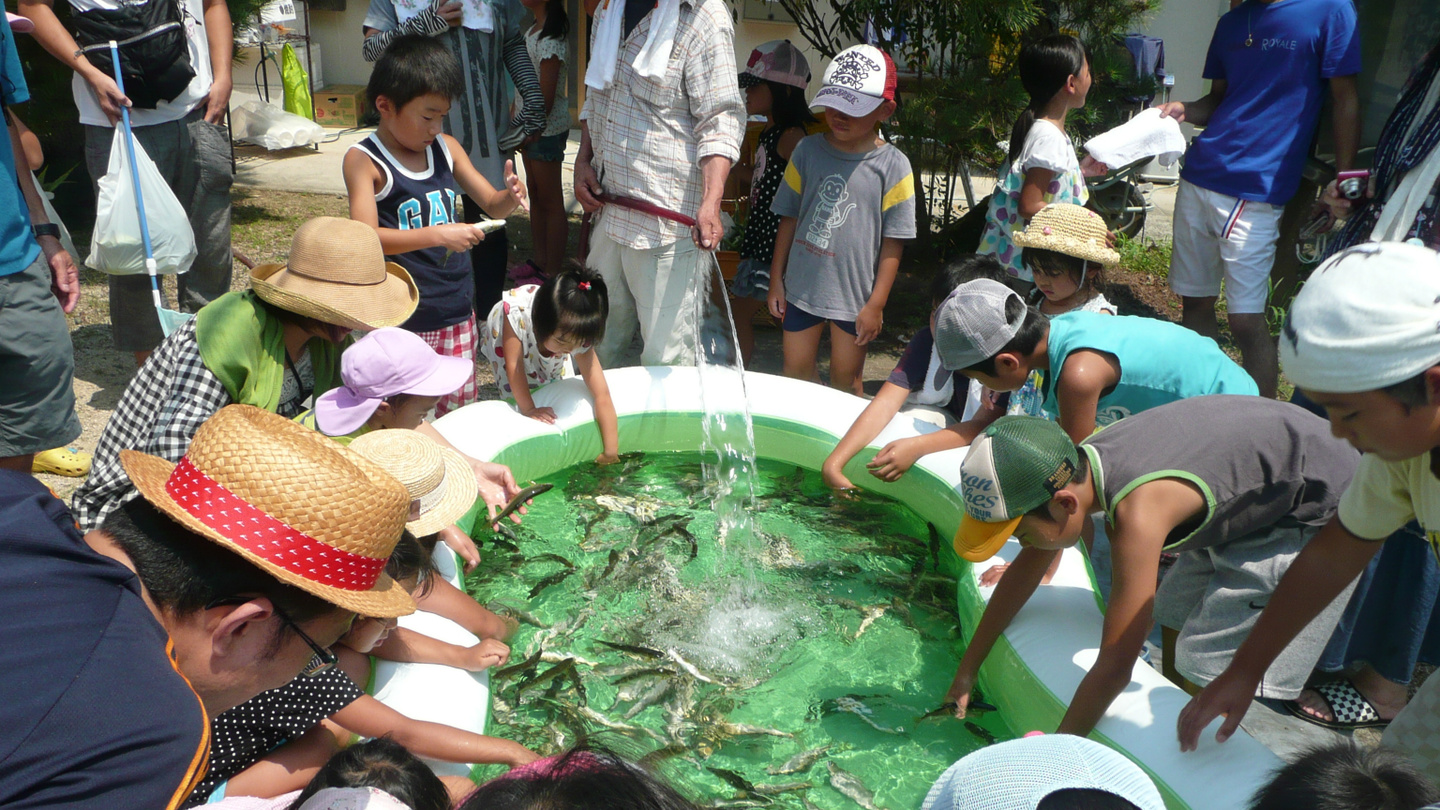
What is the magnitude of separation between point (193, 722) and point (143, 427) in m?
1.56

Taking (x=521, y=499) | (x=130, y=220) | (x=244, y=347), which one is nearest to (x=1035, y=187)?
(x=521, y=499)

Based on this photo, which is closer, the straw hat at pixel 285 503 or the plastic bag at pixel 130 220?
the straw hat at pixel 285 503

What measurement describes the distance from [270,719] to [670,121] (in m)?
2.87

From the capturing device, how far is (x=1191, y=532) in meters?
2.40

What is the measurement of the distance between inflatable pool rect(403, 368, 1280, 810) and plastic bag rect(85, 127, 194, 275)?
135cm

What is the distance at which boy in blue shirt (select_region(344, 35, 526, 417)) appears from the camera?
141 inches

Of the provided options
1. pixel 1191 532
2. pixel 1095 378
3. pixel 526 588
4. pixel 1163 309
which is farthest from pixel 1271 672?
pixel 1163 309

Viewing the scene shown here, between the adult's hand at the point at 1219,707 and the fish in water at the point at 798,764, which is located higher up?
the adult's hand at the point at 1219,707

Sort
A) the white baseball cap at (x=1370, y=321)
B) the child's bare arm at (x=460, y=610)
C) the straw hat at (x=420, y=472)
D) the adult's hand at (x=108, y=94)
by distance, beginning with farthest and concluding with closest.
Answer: the adult's hand at (x=108, y=94), the child's bare arm at (x=460, y=610), the straw hat at (x=420, y=472), the white baseball cap at (x=1370, y=321)

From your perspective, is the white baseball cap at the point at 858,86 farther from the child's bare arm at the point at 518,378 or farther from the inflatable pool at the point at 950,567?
the child's bare arm at the point at 518,378

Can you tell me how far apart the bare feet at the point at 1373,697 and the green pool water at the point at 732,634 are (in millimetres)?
981

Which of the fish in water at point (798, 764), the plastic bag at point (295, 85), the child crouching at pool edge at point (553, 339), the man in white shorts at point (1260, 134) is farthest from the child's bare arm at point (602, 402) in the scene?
the plastic bag at point (295, 85)

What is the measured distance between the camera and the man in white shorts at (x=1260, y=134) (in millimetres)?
4312

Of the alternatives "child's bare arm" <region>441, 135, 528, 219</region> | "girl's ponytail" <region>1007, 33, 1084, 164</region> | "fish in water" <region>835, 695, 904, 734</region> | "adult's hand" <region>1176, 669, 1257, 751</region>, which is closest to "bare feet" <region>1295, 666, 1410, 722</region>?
"adult's hand" <region>1176, 669, 1257, 751</region>
